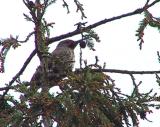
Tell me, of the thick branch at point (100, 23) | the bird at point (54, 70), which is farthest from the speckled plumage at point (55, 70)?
the thick branch at point (100, 23)

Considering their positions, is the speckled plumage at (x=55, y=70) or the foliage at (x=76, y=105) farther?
the speckled plumage at (x=55, y=70)

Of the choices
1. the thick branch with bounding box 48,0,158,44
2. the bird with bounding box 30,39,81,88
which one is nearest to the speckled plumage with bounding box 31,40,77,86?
the bird with bounding box 30,39,81,88

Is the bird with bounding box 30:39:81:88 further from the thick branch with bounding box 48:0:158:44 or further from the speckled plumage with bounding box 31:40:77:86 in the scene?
the thick branch with bounding box 48:0:158:44

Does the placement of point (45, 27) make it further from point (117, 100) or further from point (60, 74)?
point (117, 100)

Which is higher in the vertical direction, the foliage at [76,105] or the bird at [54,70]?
the bird at [54,70]

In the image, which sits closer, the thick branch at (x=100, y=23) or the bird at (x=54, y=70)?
the thick branch at (x=100, y=23)

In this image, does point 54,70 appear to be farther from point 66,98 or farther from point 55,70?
point 66,98

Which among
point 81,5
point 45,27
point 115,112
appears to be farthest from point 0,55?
point 81,5

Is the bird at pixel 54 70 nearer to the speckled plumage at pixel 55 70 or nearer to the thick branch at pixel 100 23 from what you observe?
the speckled plumage at pixel 55 70

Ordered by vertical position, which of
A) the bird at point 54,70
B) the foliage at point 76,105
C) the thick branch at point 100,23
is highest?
the thick branch at point 100,23

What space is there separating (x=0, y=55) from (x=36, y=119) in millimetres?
732

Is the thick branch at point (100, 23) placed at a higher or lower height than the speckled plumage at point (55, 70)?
higher

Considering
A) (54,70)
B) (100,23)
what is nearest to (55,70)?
(54,70)

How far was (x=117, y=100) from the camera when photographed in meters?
5.95
